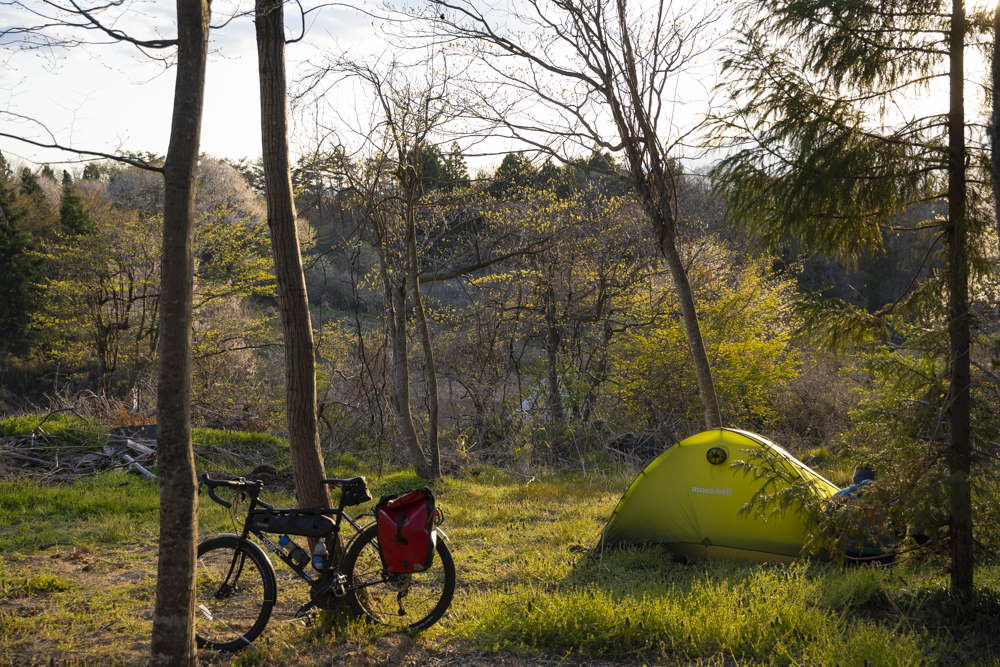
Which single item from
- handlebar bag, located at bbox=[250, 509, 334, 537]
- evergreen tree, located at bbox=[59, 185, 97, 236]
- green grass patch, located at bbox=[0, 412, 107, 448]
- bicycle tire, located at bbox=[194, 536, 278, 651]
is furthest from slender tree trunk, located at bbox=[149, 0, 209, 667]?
evergreen tree, located at bbox=[59, 185, 97, 236]

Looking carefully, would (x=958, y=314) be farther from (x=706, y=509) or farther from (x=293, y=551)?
(x=293, y=551)

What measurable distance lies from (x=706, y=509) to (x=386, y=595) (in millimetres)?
2961

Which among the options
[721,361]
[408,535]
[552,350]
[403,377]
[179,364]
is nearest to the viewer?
[179,364]

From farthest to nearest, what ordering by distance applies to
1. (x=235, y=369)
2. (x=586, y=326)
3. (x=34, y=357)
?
(x=34, y=357) < (x=235, y=369) < (x=586, y=326)

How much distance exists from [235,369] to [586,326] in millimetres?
10106

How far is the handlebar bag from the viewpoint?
4.00m

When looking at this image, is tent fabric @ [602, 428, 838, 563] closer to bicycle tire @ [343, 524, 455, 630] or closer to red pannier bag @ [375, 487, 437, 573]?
bicycle tire @ [343, 524, 455, 630]

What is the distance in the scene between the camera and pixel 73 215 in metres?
26.7

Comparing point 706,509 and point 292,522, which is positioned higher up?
point 292,522

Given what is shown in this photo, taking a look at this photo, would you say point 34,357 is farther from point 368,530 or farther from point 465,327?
point 368,530

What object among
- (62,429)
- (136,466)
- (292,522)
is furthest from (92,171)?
(292,522)

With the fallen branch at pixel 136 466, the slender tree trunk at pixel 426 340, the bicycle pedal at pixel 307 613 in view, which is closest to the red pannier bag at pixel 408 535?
the bicycle pedal at pixel 307 613

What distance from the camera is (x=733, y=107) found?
205 inches

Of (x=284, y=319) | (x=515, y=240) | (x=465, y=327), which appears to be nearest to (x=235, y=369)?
(x=465, y=327)
